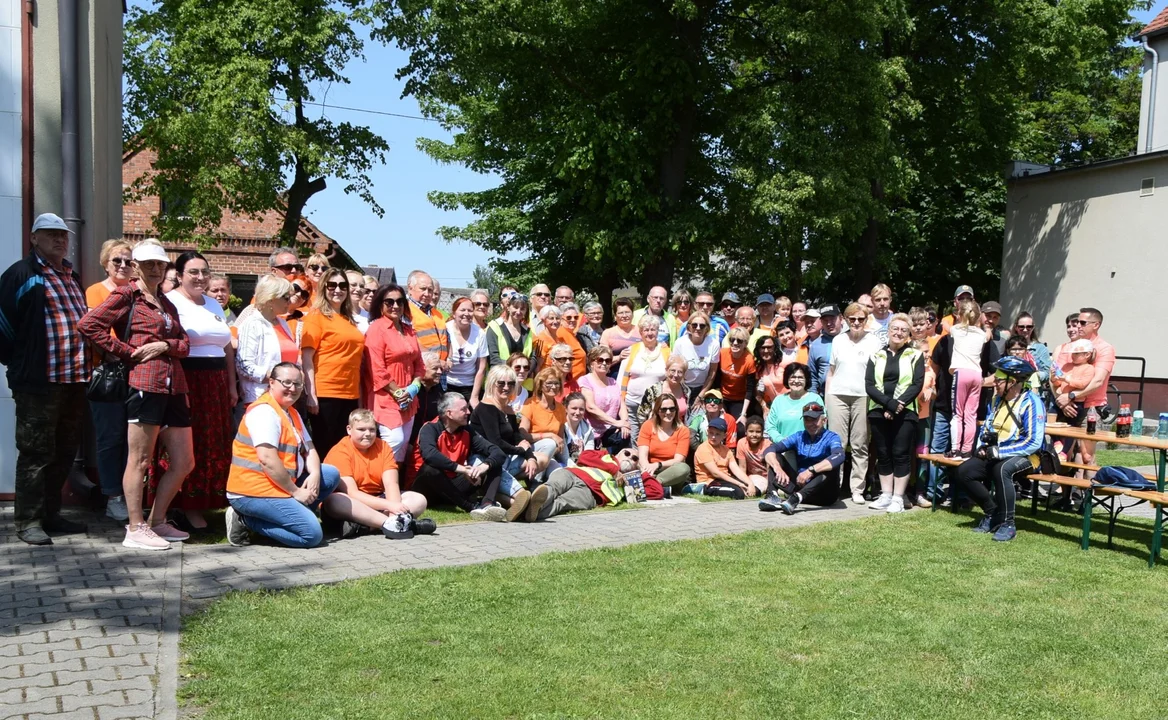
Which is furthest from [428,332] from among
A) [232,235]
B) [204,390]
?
[232,235]

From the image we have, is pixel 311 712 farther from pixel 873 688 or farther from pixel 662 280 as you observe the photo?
pixel 662 280

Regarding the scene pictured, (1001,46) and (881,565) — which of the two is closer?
(881,565)

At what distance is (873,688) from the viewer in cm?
454

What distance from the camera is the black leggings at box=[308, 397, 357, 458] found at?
26.2 feet

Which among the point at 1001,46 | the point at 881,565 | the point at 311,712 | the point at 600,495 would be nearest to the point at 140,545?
the point at 311,712

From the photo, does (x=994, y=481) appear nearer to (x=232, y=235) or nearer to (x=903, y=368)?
(x=903, y=368)

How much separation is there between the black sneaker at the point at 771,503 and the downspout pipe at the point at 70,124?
244 inches

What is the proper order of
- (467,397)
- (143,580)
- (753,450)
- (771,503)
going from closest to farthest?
(143,580)
(771,503)
(467,397)
(753,450)

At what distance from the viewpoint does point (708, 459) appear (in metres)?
10.2

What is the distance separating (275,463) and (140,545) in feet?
3.27

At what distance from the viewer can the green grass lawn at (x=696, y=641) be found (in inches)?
169

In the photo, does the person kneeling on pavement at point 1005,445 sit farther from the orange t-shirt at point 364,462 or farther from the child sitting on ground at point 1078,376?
the orange t-shirt at point 364,462

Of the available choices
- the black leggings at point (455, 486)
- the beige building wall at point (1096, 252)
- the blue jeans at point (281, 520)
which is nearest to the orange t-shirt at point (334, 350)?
the black leggings at point (455, 486)

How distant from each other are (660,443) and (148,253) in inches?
210
